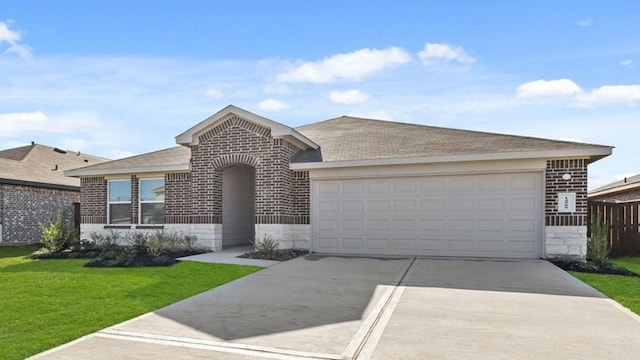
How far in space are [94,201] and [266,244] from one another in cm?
793

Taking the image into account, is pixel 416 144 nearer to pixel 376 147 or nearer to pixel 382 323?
pixel 376 147

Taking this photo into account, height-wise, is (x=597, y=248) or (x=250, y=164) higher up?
(x=250, y=164)

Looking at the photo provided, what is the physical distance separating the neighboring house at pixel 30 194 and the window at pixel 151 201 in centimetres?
691

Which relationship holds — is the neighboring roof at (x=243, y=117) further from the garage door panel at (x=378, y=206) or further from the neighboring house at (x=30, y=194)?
the neighboring house at (x=30, y=194)

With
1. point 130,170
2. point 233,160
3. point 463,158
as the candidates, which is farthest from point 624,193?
point 130,170

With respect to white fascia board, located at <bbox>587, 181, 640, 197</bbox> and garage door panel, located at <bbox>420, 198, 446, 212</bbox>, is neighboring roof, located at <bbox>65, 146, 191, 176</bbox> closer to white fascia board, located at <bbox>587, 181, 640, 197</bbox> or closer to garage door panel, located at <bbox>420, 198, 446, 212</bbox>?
garage door panel, located at <bbox>420, 198, 446, 212</bbox>

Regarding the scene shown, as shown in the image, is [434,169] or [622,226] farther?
[622,226]

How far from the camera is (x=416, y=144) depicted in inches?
515

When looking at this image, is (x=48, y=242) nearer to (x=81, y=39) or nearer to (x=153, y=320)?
(x=81, y=39)

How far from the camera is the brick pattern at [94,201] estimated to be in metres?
15.7

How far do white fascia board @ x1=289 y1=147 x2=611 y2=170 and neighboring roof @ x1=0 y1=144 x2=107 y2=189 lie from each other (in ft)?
42.8

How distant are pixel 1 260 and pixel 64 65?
6117mm

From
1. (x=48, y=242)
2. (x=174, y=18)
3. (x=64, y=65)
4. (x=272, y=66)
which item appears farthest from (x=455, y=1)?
(x=48, y=242)

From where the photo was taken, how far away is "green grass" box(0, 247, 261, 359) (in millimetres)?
5160
